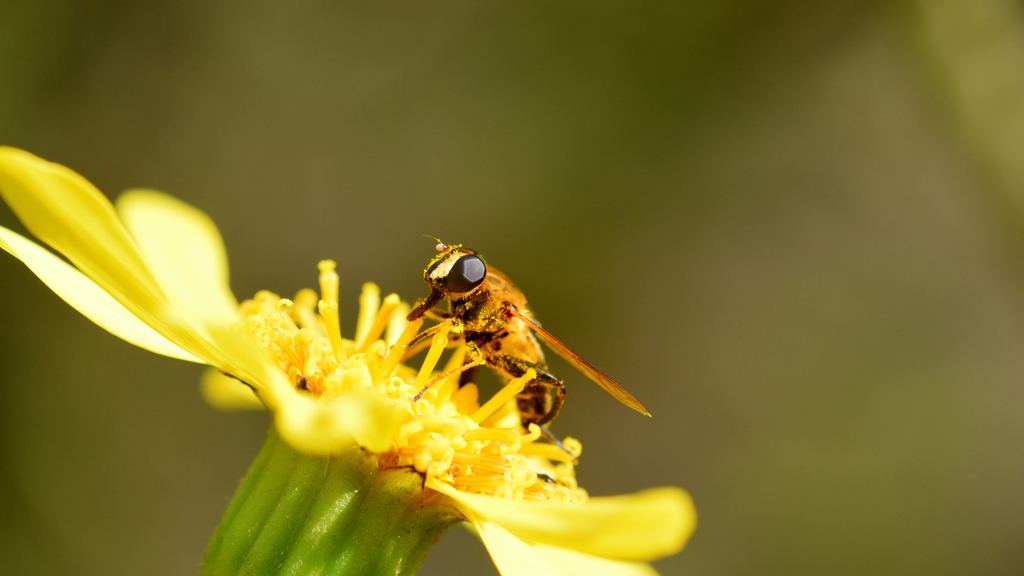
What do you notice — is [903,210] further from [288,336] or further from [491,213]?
[288,336]

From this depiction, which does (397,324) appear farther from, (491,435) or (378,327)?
(491,435)

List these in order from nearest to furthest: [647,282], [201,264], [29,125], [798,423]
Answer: [201,264], [29,125], [798,423], [647,282]

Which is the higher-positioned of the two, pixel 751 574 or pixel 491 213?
pixel 491 213

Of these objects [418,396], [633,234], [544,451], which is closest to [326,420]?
[418,396]

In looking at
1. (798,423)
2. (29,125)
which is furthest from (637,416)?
(29,125)

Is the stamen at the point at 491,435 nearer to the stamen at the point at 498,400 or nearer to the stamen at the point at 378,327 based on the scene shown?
the stamen at the point at 498,400

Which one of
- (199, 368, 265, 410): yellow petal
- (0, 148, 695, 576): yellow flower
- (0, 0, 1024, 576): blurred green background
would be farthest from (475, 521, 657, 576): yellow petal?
(0, 0, 1024, 576): blurred green background

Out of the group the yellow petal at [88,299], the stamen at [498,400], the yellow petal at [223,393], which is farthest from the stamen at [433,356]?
the yellow petal at [223,393]
